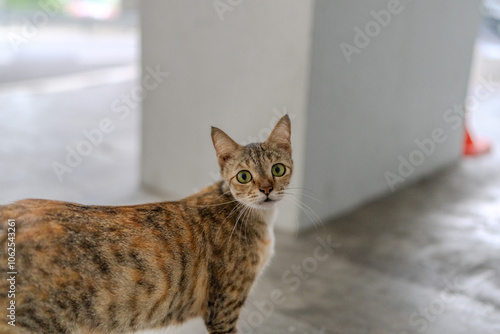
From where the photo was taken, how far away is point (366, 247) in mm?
4562

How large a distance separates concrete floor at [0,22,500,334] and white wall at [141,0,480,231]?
0.39m

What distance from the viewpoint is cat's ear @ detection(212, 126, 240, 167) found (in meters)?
1.95

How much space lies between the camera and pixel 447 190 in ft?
18.8

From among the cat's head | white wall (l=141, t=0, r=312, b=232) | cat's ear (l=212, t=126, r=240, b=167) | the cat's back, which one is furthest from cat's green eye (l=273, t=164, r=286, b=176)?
white wall (l=141, t=0, r=312, b=232)

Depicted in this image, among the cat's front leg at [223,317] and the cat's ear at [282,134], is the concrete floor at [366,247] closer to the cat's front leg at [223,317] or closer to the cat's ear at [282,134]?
the cat's front leg at [223,317]

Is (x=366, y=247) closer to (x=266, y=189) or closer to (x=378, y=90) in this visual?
(x=378, y=90)

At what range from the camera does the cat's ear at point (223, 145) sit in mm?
1952

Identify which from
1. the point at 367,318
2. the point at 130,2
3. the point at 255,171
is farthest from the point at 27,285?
Answer: the point at 130,2

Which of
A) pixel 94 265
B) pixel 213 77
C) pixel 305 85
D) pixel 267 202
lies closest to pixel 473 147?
pixel 305 85

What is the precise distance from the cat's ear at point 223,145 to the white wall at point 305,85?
2354mm

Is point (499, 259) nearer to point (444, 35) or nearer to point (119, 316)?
point (444, 35)

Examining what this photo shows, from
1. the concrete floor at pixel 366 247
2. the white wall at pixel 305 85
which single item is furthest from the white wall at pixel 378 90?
the concrete floor at pixel 366 247

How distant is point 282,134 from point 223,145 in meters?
0.21

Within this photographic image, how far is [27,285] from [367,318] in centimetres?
236
